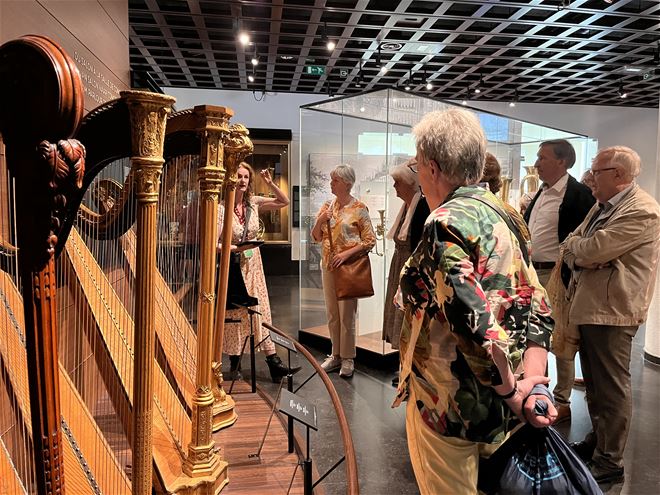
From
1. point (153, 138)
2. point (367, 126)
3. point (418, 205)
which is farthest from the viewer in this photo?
point (367, 126)

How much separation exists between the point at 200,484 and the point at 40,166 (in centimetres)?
131

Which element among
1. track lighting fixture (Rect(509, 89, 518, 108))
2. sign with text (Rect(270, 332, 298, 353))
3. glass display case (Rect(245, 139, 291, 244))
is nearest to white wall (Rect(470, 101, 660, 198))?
track lighting fixture (Rect(509, 89, 518, 108))

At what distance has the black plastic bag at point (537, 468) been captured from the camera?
1154 mm

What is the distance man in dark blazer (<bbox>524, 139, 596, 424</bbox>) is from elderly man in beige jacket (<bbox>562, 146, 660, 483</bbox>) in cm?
43

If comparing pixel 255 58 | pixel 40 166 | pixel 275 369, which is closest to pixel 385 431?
pixel 275 369

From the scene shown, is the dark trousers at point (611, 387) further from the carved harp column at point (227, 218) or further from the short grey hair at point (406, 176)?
the carved harp column at point (227, 218)

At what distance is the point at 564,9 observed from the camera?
15.8 ft

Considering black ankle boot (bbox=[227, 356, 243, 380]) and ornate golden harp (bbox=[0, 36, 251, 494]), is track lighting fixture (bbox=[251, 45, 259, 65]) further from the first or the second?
ornate golden harp (bbox=[0, 36, 251, 494])

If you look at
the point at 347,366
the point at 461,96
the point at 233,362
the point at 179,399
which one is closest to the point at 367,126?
the point at 347,366

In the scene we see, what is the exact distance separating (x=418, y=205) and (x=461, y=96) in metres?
6.67

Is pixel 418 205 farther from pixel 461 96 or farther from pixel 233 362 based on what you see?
pixel 461 96

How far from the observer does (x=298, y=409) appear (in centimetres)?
171

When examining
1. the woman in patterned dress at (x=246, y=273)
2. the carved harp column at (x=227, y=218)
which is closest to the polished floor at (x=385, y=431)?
the woman in patterned dress at (x=246, y=273)

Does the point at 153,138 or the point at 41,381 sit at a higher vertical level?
the point at 153,138
